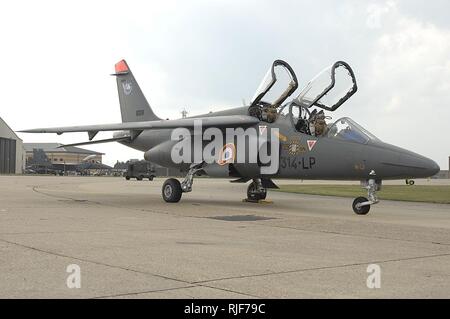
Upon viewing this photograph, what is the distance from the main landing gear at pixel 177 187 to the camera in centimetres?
1677

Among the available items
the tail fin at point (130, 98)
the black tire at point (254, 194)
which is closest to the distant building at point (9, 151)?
the tail fin at point (130, 98)

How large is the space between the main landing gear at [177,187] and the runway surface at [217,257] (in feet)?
18.4

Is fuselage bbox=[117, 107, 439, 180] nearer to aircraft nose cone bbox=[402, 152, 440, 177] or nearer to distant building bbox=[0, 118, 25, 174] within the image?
aircraft nose cone bbox=[402, 152, 440, 177]

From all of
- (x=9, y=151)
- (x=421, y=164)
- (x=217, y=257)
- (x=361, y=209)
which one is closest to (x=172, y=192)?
(x=361, y=209)

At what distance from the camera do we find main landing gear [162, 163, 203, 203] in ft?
55.0

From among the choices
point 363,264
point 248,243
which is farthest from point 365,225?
point 363,264

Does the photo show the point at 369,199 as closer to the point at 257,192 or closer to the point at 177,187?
the point at 257,192

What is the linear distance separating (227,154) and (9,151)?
8813 centimetres

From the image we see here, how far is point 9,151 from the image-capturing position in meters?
94.6

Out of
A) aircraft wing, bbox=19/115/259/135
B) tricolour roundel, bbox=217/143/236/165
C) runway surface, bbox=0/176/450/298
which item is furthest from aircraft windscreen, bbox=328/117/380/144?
runway surface, bbox=0/176/450/298

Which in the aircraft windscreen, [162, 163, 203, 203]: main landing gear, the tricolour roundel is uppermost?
the aircraft windscreen

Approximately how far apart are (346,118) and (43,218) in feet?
27.6

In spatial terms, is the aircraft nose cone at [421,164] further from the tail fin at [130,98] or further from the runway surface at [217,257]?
the tail fin at [130,98]
